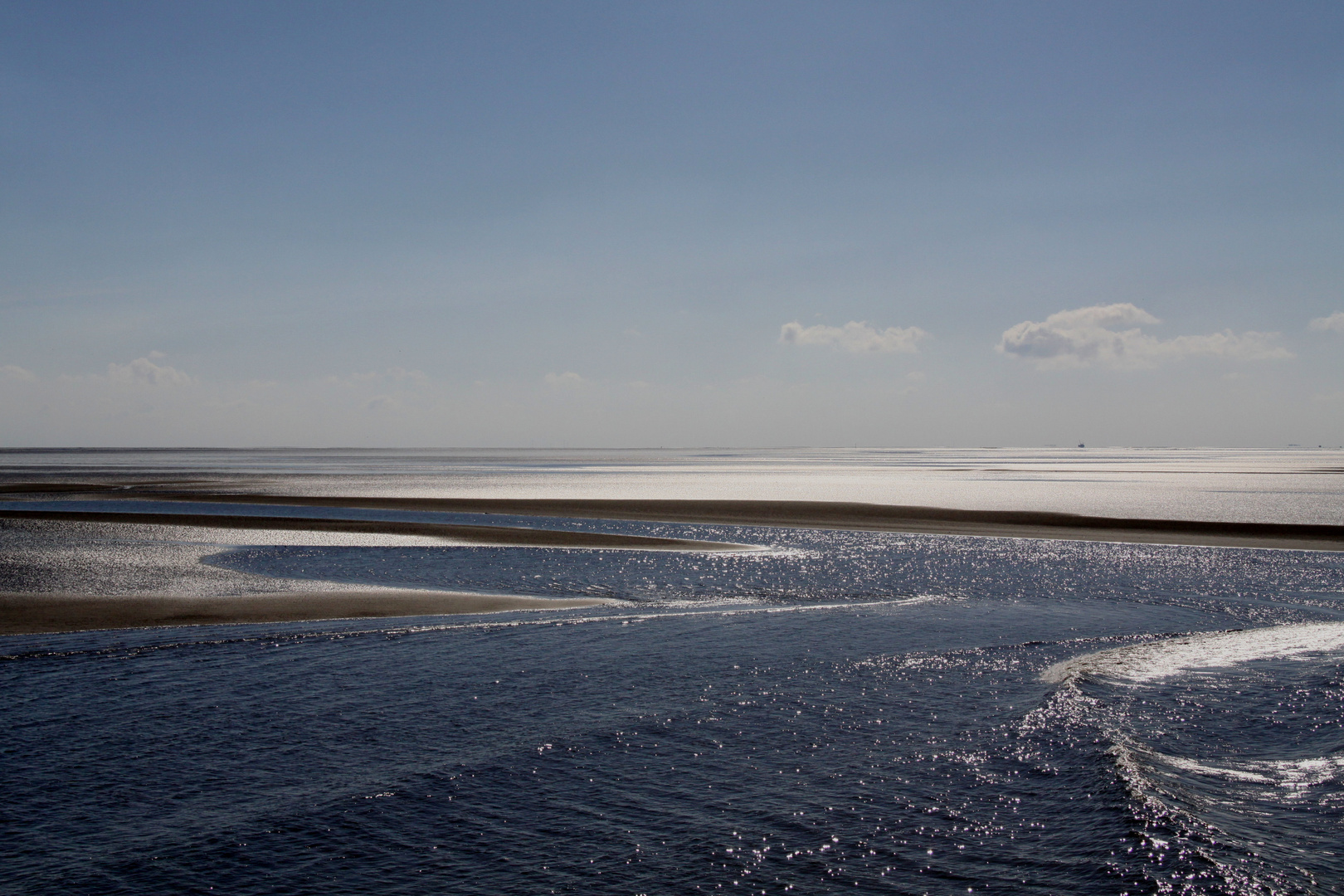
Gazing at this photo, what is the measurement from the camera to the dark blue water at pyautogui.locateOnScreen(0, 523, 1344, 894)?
23.1ft

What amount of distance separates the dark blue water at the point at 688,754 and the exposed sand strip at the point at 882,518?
49.8 ft

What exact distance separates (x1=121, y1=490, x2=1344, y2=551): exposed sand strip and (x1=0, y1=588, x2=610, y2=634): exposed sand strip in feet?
67.3

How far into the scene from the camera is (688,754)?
9.53 metres

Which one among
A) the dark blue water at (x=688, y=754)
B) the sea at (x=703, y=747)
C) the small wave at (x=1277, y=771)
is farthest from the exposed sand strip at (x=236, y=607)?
the small wave at (x=1277, y=771)

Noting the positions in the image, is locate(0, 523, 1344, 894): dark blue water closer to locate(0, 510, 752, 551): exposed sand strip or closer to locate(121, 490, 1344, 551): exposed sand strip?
locate(0, 510, 752, 551): exposed sand strip

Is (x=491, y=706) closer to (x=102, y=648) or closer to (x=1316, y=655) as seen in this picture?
(x=102, y=648)

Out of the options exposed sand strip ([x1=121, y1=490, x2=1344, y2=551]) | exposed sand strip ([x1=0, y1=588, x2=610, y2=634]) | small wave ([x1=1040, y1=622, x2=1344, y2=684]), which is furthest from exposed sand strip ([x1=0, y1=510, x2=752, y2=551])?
small wave ([x1=1040, y1=622, x2=1344, y2=684])

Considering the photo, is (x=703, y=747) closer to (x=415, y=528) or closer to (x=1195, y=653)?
(x=1195, y=653)

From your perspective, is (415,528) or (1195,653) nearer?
(1195,653)

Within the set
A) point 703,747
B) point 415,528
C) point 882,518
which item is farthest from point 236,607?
point 882,518

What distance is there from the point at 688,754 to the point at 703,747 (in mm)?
272

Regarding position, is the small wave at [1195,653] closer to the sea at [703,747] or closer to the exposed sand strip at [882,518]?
the sea at [703,747]

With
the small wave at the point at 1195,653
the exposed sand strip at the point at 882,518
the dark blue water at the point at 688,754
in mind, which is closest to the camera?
the dark blue water at the point at 688,754

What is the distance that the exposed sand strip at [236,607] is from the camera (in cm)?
1670
